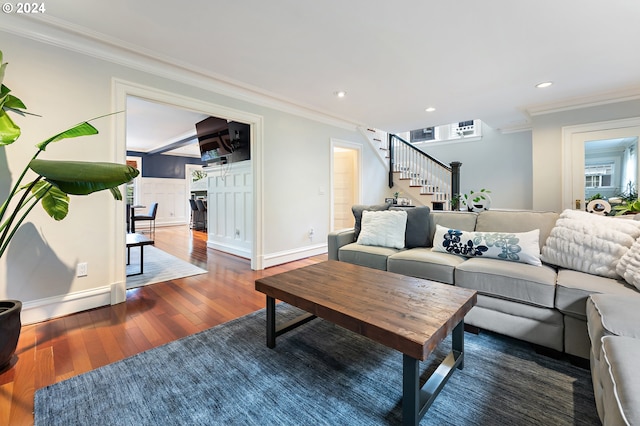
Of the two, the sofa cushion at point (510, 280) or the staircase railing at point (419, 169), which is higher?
the staircase railing at point (419, 169)

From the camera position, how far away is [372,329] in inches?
49.3

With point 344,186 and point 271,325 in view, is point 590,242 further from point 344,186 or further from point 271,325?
point 344,186

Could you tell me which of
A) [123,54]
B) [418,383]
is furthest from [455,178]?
[123,54]

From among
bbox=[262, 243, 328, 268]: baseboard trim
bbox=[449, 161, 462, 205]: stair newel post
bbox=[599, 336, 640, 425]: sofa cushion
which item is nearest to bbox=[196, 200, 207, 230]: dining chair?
bbox=[262, 243, 328, 268]: baseboard trim

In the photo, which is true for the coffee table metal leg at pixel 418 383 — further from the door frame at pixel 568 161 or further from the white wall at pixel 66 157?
the door frame at pixel 568 161

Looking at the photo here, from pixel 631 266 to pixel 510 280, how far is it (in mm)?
610

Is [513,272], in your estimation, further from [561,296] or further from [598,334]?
[598,334]

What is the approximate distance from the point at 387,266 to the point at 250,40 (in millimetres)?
2392

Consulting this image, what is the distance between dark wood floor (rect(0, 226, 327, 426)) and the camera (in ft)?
5.06

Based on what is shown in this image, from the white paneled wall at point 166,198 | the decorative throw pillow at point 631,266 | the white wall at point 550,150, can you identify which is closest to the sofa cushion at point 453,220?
the decorative throw pillow at point 631,266

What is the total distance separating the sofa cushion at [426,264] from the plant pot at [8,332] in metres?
2.66

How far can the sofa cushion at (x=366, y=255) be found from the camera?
2.63 meters

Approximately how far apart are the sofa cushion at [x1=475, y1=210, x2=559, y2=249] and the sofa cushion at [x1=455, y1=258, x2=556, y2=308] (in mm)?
431

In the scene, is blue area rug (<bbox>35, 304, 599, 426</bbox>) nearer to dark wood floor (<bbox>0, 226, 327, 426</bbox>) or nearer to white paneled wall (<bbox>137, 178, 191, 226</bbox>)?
dark wood floor (<bbox>0, 226, 327, 426</bbox>)
